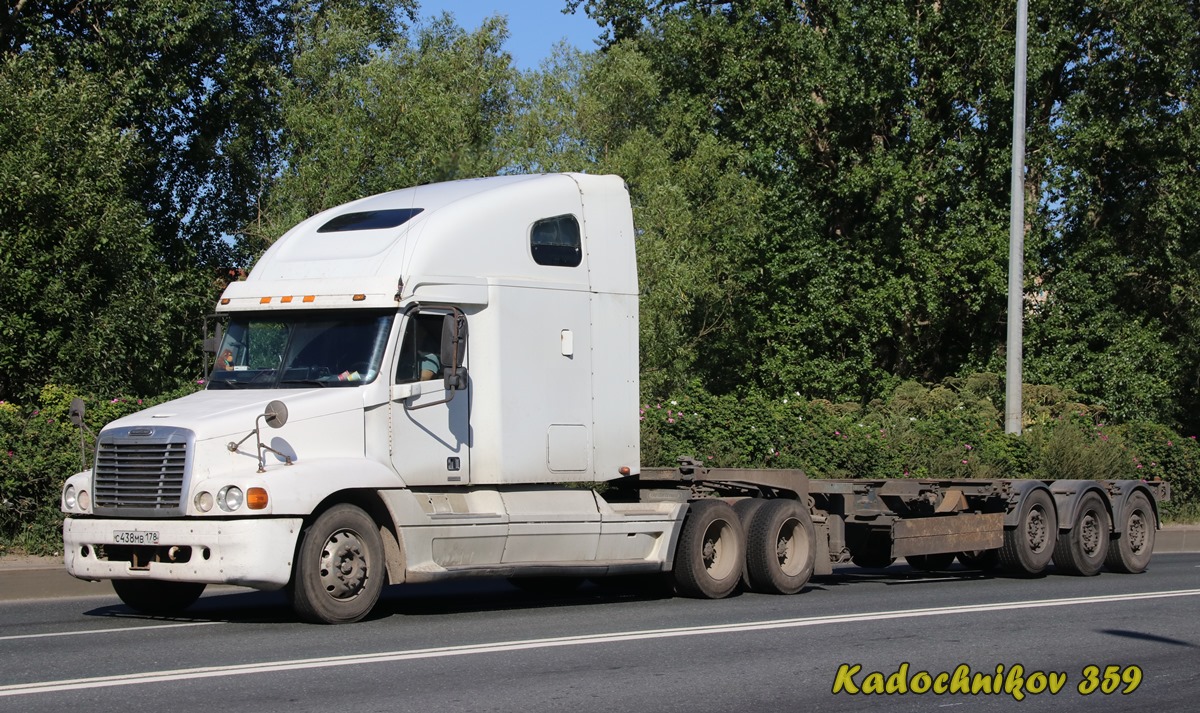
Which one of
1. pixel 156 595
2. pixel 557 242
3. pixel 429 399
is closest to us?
pixel 429 399

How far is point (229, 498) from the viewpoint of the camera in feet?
34.7

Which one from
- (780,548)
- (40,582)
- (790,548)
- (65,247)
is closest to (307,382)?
(40,582)

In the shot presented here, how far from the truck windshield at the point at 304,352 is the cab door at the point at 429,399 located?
0.26 m

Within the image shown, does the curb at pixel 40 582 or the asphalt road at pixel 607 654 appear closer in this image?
the asphalt road at pixel 607 654

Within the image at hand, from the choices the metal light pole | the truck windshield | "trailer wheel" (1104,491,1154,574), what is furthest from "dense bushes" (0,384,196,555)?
the metal light pole

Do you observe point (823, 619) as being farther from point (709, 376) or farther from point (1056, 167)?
point (709, 376)

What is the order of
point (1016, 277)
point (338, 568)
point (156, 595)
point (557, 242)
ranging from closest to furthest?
point (338, 568) < point (156, 595) < point (557, 242) < point (1016, 277)

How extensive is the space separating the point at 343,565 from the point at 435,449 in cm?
140

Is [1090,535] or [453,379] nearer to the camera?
[453,379]

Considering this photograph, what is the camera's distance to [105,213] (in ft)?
74.3

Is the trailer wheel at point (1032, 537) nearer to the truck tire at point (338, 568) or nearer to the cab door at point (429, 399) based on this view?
the cab door at point (429, 399)

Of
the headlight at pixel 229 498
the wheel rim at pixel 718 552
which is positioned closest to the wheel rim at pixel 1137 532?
the wheel rim at pixel 718 552

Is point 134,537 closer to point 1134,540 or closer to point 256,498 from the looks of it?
point 256,498

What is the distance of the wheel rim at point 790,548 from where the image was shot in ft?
46.7
